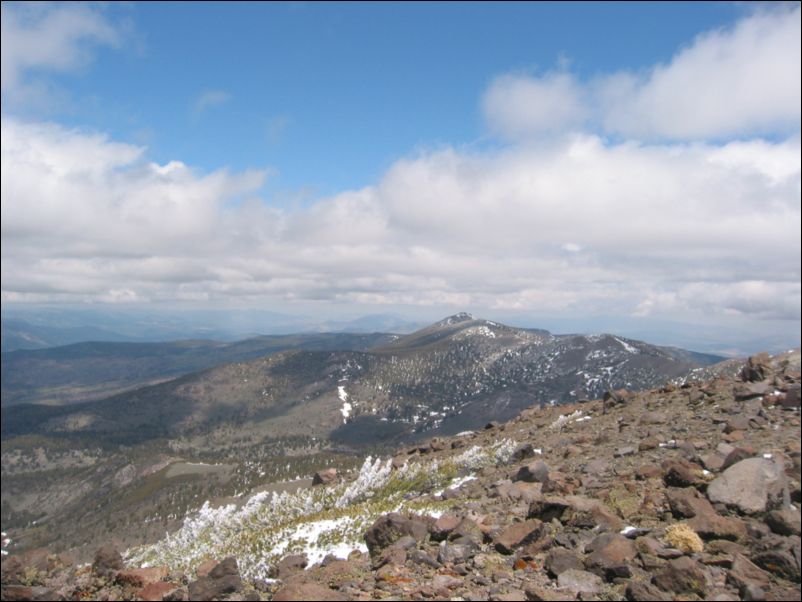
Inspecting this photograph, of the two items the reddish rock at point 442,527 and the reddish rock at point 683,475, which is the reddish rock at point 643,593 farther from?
the reddish rock at point 683,475

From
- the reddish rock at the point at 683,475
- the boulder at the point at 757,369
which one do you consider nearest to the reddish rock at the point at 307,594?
the reddish rock at the point at 683,475

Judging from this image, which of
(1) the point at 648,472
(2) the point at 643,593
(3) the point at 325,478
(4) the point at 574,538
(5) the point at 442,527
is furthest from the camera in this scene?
(3) the point at 325,478

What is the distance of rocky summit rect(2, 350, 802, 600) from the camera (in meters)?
10.3

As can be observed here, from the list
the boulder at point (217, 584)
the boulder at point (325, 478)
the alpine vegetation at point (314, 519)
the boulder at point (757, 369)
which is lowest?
the boulder at point (325, 478)

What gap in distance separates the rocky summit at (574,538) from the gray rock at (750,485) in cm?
4

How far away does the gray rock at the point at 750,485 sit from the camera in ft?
42.7

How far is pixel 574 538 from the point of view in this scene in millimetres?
12930

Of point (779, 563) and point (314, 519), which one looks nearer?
point (779, 563)

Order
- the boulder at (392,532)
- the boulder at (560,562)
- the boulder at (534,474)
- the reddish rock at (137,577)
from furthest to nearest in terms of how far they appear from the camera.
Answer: the boulder at (534,474), the boulder at (392,532), the boulder at (560,562), the reddish rock at (137,577)

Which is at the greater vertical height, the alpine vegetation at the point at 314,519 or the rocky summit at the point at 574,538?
the rocky summit at the point at 574,538

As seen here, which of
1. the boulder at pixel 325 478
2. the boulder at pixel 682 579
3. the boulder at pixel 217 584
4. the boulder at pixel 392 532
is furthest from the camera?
the boulder at pixel 325 478

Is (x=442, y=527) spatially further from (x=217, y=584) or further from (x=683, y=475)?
(x=683, y=475)

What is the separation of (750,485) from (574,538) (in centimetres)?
492

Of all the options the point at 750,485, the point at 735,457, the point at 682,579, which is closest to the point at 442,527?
the point at 682,579
